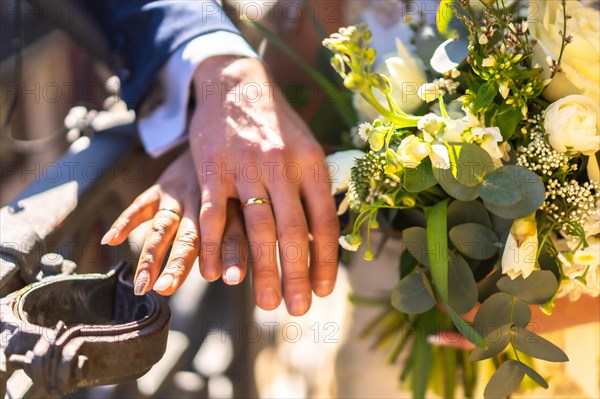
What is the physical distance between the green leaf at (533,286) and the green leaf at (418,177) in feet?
0.42

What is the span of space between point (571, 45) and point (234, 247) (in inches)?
15.2

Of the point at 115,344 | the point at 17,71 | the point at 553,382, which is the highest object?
the point at 115,344

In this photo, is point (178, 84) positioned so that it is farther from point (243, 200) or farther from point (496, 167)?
point (496, 167)

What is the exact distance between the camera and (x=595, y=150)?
60 centimetres

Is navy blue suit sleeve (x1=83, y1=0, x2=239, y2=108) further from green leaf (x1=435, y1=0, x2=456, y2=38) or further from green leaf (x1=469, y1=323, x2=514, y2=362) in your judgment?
green leaf (x1=469, y1=323, x2=514, y2=362)

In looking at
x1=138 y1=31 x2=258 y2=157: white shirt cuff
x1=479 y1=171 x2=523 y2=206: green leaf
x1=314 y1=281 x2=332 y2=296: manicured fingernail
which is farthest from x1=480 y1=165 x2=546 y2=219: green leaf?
x1=138 y1=31 x2=258 y2=157: white shirt cuff

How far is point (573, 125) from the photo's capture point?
0.59 meters

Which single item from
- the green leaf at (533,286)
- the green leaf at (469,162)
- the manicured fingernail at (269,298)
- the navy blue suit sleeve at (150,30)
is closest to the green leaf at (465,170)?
the green leaf at (469,162)

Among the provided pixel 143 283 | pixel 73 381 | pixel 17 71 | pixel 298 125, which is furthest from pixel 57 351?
pixel 17 71

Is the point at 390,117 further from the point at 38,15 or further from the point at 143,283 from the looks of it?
the point at 38,15

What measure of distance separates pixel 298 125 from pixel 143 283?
31cm

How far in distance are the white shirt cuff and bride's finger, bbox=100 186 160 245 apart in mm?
171

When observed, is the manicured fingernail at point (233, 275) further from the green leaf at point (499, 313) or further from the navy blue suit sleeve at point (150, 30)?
the navy blue suit sleeve at point (150, 30)

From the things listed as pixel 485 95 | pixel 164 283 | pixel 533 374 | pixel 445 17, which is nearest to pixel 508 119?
pixel 485 95
